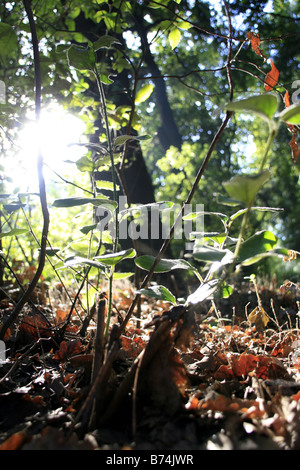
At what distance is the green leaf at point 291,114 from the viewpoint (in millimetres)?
733

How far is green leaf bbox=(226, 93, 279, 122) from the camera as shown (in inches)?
28.9

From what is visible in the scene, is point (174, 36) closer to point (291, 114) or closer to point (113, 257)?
point (291, 114)

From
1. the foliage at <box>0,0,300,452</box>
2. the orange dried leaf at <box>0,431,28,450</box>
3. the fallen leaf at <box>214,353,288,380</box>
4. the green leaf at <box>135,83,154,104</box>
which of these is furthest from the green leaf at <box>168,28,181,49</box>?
the orange dried leaf at <box>0,431,28,450</box>

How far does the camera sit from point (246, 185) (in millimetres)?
715

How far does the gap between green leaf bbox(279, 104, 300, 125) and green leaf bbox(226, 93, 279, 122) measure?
22 millimetres

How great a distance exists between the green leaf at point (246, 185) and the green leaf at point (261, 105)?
14cm

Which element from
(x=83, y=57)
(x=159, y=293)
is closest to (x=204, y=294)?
(x=159, y=293)

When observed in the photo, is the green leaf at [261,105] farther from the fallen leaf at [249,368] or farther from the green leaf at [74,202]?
the fallen leaf at [249,368]

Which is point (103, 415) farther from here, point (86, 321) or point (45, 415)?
point (86, 321)

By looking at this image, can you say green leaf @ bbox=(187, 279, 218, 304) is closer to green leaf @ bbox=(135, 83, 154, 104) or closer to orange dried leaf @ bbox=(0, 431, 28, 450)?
orange dried leaf @ bbox=(0, 431, 28, 450)

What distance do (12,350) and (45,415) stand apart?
54cm

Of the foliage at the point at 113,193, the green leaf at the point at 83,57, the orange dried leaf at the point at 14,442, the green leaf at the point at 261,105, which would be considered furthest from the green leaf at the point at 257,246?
the green leaf at the point at 83,57
